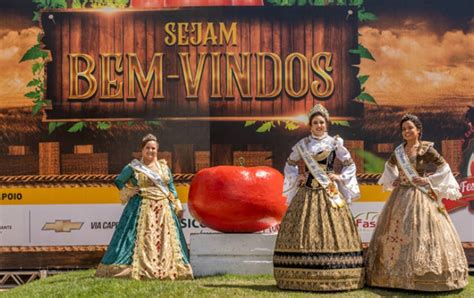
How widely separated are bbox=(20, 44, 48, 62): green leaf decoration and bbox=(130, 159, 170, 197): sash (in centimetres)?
244

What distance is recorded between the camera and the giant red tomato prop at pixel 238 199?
755 cm

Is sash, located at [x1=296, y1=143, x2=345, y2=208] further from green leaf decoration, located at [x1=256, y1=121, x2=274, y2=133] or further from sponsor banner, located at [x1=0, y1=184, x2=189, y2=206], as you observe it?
sponsor banner, located at [x1=0, y1=184, x2=189, y2=206]

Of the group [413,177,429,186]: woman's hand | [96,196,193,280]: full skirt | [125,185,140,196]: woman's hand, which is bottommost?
[96,196,193,280]: full skirt

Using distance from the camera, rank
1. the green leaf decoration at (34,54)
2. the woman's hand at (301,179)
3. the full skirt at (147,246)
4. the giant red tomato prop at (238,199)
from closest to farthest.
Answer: the woman's hand at (301,179)
the full skirt at (147,246)
the giant red tomato prop at (238,199)
the green leaf decoration at (34,54)

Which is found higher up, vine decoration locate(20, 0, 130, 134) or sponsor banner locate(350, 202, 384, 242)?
vine decoration locate(20, 0, 130, 134)

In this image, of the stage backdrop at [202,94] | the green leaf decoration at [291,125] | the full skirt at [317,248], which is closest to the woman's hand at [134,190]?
the stage backdrop at [202,94]

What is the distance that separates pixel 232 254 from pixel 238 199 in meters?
0.56

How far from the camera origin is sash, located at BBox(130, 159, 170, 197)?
7.58m

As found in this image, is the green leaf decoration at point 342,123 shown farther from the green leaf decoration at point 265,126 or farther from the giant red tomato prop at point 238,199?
the giant red tomato prop at point 238,199

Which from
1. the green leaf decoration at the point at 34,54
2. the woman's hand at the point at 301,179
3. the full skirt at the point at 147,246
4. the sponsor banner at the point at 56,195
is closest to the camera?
the woman's hand at the point at 301,179

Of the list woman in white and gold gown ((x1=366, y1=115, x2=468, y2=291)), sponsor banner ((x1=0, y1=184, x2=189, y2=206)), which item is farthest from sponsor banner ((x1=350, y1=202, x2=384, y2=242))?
woman in white and gold gown ((x1=366, y1=115, x2=468, y2=291))

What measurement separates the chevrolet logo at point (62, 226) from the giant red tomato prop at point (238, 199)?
2069 mm

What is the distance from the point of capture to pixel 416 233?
6219 millimetres

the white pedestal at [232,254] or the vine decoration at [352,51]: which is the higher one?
the vine decoration at [352,51]
